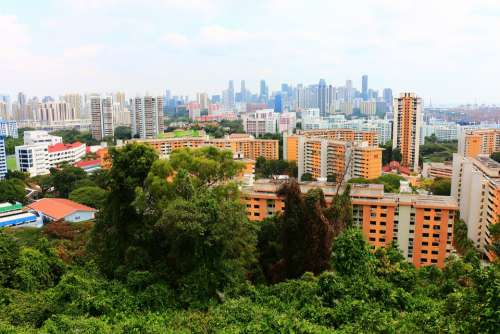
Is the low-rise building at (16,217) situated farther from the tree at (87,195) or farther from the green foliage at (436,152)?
the green foliage at (436,152)

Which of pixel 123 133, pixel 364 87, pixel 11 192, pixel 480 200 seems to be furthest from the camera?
pixel 364 87

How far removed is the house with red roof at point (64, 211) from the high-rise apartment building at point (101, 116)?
27.6 meters

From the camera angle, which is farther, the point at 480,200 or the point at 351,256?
the point at 480,200

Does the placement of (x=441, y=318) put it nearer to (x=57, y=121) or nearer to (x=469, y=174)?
(x=469, y=174)

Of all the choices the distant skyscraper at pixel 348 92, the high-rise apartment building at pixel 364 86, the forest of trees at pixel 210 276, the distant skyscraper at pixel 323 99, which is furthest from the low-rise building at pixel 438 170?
the high-rise apartment building at pixel 364 86

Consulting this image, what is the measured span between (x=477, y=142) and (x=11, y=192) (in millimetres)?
25071

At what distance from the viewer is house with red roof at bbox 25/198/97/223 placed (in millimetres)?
16203

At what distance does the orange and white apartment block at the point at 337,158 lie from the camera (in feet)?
72.1

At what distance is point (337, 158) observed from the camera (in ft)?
77.0

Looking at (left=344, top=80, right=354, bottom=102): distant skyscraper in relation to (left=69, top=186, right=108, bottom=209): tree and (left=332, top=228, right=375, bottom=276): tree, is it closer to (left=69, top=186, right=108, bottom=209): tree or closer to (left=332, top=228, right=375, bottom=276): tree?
(left=69, top=186, right=108, bottom=209): tree

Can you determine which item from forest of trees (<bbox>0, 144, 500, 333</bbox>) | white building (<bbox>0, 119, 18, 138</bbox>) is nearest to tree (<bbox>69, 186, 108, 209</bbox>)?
forest of trees (<bbox>0, 144, 500, 333</bbox>)

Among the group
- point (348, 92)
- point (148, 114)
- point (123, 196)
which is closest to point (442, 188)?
point (123, 196)

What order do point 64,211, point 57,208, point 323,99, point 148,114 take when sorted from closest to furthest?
1. point 64,211
2. point 57,208
3. point 148,114
4. point 323,99

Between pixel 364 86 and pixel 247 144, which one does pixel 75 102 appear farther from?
pixel 364 86
